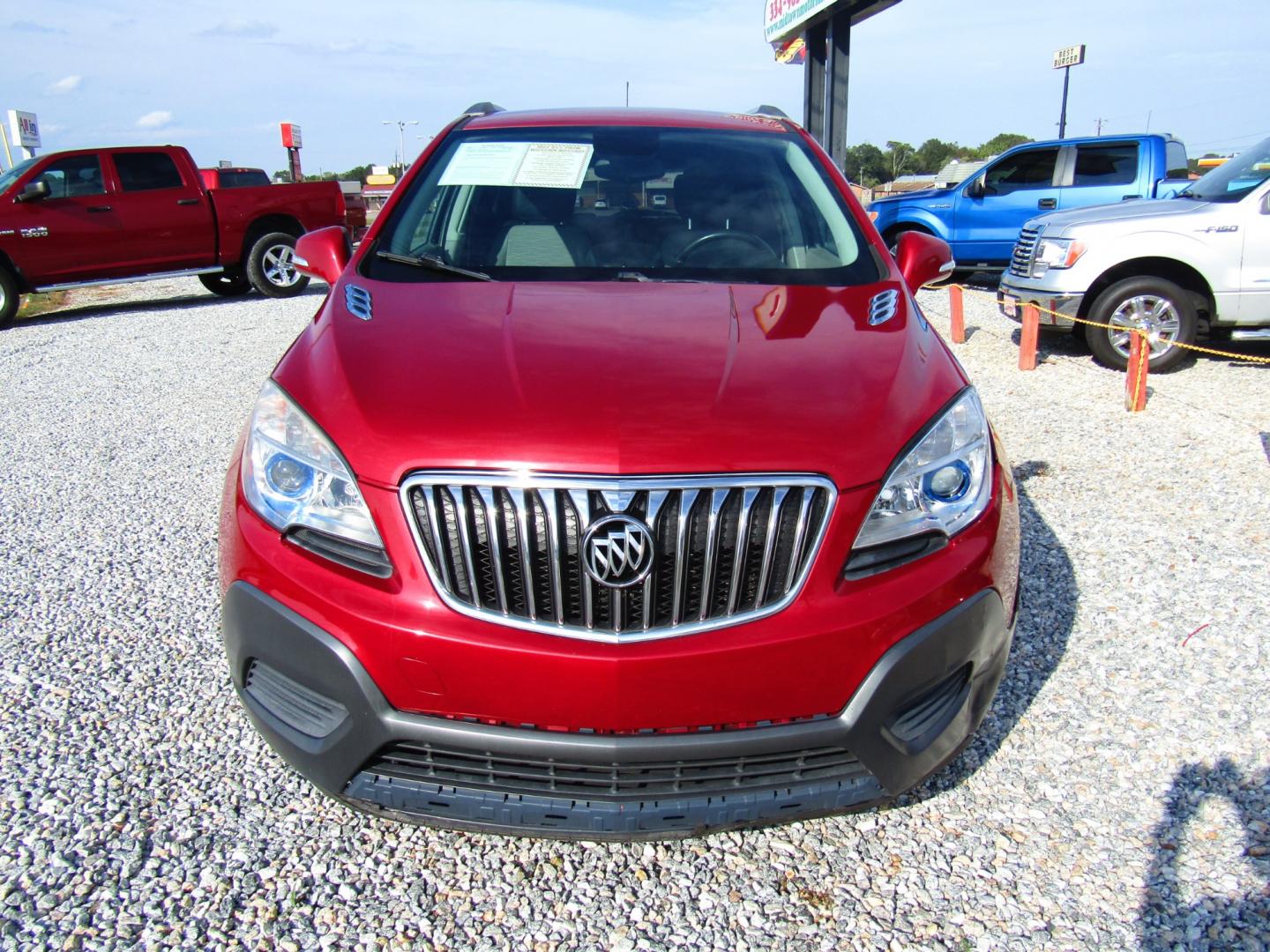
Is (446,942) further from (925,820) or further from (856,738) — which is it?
(925,820)

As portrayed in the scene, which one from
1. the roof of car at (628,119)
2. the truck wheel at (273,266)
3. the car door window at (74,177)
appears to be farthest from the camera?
the truck wheel at (273,266)

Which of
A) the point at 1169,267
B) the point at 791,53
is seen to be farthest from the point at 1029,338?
the point at 791,53

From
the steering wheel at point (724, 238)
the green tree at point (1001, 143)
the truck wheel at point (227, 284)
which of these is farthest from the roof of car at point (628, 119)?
the green tree at point (1001, 143)

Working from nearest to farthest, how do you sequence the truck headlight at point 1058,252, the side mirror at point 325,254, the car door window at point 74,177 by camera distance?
the side mirror at point 325,254 → the truck headlight at point 1058,252 → the car door window at point 74,177

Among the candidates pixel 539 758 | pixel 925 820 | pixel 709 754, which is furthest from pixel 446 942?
pixel 925 820

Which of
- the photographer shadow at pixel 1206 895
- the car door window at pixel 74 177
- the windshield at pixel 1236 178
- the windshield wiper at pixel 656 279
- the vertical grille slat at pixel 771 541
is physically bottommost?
the photographer shadow at pixel 1206 895

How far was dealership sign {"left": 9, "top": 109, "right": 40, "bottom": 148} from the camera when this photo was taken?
2091 cm

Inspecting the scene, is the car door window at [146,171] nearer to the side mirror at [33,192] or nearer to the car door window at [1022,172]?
the side mirror at [33,192]

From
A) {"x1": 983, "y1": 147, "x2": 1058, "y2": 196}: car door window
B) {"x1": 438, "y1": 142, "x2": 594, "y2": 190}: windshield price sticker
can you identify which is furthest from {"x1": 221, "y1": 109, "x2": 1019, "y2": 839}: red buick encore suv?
{"x1": 983, "y1": 147, "x2": 1058, "y2": 196}: car door window

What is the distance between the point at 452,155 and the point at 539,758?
237 cm

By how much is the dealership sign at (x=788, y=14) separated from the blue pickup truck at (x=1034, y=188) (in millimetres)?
4450

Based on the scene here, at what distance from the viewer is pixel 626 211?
3.19m

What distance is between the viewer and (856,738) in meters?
1.88

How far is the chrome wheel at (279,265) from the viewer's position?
42.8 ft
